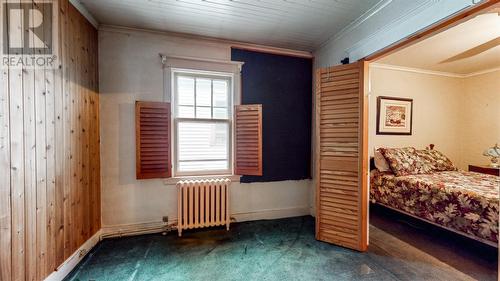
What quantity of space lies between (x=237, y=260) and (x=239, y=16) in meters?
2.52

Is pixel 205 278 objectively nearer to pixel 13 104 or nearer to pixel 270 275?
pixel 270 275

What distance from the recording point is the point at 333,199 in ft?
7.74

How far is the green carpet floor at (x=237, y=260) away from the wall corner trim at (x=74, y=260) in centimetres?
5

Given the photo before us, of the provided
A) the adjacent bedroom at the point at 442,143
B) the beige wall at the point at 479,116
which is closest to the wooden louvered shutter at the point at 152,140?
the adjacent bedroom at the point at 442,143

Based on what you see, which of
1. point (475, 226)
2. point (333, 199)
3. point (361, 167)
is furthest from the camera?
point (333, 199)

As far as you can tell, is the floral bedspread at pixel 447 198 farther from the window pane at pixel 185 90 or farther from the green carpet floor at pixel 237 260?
the window pane at pixel 185 90

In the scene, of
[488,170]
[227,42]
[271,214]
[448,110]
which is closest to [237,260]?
[271,214]

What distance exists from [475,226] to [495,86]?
3412 millimetres

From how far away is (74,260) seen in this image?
1.91 metres

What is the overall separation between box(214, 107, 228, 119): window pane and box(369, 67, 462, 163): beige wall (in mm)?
2551

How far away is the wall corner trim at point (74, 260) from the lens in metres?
1.68

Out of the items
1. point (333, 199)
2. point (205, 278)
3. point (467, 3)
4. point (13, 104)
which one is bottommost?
point (205, 278)

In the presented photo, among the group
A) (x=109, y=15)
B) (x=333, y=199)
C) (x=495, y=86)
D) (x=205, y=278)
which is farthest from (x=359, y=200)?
(x=495, y=86)

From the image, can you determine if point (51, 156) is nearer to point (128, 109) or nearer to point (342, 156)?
point (128, 109)
